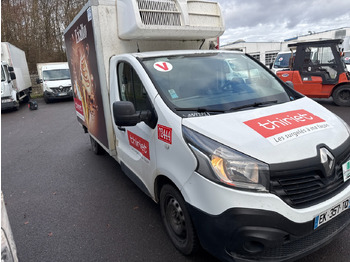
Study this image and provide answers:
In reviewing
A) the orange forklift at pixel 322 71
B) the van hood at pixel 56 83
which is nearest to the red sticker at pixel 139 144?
the orange forklift at pixel 322 71

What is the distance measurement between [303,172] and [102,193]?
9.51 feet

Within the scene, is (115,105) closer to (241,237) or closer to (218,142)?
(218,142)

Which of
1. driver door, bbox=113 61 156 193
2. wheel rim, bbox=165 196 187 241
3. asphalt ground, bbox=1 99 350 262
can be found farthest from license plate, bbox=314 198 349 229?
driver door, bbox=113 61 156 193

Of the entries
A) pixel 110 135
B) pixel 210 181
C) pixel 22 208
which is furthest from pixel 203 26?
pixel 22 208

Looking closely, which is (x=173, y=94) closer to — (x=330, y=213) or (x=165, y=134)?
(x=165, y=134)

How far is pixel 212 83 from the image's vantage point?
2.80 m

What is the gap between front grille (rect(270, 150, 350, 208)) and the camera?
6.01 feet

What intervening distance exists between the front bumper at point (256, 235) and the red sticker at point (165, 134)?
0.60 meters

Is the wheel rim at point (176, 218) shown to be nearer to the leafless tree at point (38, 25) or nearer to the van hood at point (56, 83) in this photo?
the van hood at point (56, 83)

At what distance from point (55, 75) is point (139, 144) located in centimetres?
1494

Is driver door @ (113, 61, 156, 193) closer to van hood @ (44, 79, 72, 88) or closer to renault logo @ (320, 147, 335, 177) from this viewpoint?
renault logo @ (320, 147, 335, 177)

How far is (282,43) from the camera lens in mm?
28672

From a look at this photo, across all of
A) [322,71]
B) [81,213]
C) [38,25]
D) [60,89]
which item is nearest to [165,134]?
[81,213]

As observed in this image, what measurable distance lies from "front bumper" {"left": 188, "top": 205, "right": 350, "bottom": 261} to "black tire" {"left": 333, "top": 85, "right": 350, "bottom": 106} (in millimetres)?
8213
